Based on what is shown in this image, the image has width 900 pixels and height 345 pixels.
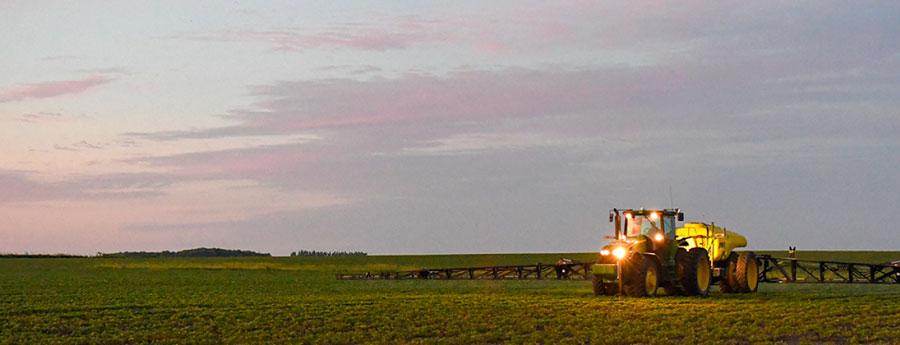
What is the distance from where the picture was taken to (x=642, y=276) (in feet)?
101

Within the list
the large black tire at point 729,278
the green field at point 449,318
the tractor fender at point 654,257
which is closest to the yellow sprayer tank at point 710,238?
the large black tire at point 729,278

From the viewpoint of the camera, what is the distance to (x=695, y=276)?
105 ft

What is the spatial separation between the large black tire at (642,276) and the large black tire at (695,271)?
1203 millimetres

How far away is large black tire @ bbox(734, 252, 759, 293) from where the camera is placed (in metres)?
35.6

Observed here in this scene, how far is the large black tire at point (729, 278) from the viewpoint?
1414 inches

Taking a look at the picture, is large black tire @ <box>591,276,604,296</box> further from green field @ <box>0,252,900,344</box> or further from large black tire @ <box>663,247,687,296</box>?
large black tire @ <box>663,247,687,296</box>

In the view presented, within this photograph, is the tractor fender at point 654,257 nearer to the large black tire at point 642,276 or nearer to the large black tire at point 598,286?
the large black tire at point 642,276

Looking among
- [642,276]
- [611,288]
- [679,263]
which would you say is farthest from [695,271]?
[611,288]

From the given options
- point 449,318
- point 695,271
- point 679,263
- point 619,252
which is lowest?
point 449,318

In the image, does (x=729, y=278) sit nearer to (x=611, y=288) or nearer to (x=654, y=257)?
(x=654, y=257)

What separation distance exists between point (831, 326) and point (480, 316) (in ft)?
26.8

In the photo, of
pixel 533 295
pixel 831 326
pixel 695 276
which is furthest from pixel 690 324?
pixel 533 295

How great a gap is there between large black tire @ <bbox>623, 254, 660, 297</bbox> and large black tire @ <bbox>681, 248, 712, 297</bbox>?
3.95 ft

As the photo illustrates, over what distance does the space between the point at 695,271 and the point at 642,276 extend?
7.99 ft
